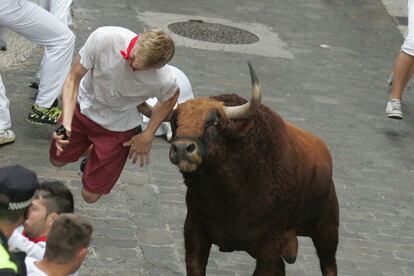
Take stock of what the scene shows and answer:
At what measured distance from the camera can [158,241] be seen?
7504mm

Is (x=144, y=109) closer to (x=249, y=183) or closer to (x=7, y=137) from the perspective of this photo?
(x=249, y=183)

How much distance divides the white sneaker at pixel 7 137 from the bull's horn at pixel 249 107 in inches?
143

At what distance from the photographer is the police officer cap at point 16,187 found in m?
4.45

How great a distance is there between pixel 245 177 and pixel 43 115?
398 cm

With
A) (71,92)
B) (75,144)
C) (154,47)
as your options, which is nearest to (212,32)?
(75,144)

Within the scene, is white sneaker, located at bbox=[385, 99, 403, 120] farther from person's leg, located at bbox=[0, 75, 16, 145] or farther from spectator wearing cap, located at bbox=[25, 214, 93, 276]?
spectator wearing cap, located at bbox=[25, 214, 93, 276]

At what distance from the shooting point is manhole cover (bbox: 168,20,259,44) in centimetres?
1298

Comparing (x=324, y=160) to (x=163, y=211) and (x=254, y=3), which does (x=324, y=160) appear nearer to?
(x=163, y=211)

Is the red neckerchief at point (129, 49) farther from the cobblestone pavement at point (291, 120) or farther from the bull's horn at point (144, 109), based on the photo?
the cobblestone pavement at point (291, 120)

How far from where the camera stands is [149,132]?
6652 mm

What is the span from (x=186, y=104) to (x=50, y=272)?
1535 millimetres

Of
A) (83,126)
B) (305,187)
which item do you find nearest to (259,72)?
(83,126)

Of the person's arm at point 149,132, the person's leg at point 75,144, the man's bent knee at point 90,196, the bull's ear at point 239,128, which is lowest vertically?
the man's bent knee at point 90,196

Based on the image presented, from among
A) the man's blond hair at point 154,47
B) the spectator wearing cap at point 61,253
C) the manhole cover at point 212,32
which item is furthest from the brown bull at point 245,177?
the manhole cover at point 212,32
